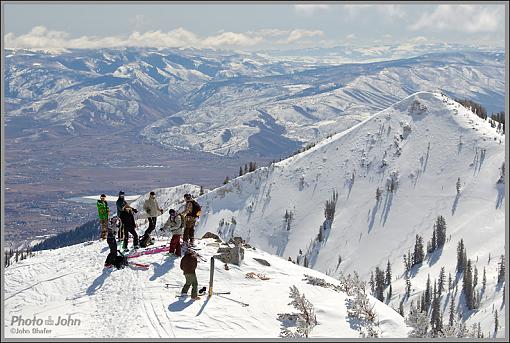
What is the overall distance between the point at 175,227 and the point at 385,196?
117568 millimetres

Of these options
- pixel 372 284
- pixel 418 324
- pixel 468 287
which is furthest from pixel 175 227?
pixel 372 284

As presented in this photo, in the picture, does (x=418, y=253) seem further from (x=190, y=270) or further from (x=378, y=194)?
(x=190, y=270)

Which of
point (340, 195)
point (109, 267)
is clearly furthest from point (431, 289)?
point (109, 267)

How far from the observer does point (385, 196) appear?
145750 mm

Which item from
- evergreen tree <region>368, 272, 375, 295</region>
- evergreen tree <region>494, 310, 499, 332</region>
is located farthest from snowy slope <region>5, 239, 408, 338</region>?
evergreen tree <region>368, 272, 375, 295</region>

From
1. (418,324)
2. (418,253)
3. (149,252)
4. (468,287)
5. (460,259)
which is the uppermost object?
(149,252)

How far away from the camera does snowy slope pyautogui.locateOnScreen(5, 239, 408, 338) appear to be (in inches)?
1059

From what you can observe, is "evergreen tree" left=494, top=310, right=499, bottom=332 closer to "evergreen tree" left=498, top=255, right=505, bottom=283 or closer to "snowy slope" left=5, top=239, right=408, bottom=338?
"evergreen tree" left=498, top=255, right=505, bottom=283

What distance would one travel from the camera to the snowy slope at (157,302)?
2689 cm

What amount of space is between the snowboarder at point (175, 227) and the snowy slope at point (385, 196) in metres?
75.8

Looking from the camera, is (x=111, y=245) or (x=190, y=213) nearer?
(x=111, y=245)

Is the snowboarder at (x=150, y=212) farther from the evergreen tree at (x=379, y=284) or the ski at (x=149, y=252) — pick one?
the evergreen tree at (x=379, y=284)

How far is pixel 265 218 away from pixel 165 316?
126 metres

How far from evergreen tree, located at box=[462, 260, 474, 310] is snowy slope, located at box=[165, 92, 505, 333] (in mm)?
7349
